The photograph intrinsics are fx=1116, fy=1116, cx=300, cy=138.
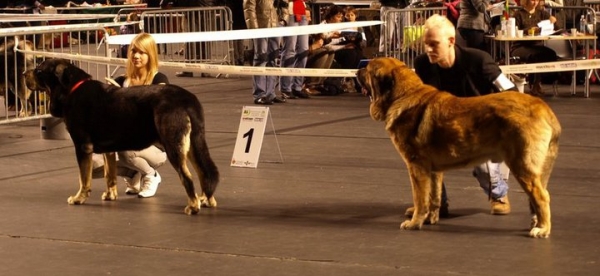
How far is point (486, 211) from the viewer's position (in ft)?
25.4

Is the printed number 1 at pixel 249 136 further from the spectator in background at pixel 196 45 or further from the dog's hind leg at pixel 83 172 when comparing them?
the spectator in background at pixel 196 45

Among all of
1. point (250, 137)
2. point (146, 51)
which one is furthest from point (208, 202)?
point (250, 137)

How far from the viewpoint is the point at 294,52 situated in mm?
15211

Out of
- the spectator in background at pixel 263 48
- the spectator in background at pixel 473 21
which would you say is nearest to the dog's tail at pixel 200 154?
the spectator in background at pixel 263 48

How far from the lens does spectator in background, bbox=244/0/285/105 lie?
14805 millimetres

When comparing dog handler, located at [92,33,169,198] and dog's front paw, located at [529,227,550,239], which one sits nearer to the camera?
dog's front paw, located at [529,227,550,239]

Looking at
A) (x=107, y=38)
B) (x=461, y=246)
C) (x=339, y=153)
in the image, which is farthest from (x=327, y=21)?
(x=461, y=246)

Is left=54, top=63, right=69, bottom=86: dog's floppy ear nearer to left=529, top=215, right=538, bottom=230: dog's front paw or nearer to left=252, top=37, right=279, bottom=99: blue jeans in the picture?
left=529, top=215, right=538, bottom=230: dog's front paw

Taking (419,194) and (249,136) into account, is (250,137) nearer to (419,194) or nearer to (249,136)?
(249,136)

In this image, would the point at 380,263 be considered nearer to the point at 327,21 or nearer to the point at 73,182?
the point at 73,182

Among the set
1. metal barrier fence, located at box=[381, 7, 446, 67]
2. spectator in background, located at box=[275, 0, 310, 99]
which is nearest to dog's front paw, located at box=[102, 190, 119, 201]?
spectator in background, located at box=[275, 0, 310, 99]

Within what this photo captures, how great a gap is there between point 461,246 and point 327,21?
33.2 ft

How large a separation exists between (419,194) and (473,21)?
27.6 ft

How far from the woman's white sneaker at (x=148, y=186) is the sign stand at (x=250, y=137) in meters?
1.40
